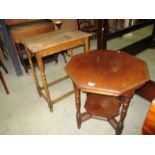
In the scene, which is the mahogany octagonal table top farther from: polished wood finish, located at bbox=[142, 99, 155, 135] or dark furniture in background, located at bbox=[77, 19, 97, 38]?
dark furniture in background, located at bbox=[77, 19, 97, 38]

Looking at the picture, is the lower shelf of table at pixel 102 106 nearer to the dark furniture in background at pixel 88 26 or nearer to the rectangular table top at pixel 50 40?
the rectangular table top at pixel 50 40

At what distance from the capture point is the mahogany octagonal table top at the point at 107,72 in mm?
1034

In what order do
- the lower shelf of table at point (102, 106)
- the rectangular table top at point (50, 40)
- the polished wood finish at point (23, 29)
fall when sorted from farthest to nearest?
the polished wood finish at point (23, 29)
the lower shelf of table at point (102, 106)
the rectangular table top at point (50, 40)

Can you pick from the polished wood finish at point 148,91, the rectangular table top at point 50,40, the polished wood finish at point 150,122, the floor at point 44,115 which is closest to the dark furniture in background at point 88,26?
the floor at point 44,115

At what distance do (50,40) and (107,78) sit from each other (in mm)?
697

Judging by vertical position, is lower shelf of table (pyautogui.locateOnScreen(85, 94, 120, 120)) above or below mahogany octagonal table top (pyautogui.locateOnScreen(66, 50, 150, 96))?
below

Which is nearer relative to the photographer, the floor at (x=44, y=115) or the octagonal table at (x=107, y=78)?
the octagonal table at (x=107, y=78)

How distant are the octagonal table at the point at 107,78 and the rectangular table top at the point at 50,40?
215mm

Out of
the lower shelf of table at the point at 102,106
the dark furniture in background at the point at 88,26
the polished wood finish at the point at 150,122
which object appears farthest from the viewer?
the dark furniture in background at the point at 88,26

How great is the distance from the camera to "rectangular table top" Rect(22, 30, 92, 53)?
1.32m

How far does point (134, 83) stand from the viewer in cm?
104

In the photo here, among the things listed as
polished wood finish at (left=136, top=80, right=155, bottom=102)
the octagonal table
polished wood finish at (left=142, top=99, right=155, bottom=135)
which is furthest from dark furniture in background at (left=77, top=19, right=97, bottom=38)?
polished wood finish at (left=142, top=99, right=155, bottom=135)

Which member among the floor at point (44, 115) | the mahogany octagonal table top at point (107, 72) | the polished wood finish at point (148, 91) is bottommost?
the floor at point (44, 115)

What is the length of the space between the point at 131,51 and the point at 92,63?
1.87 meters
